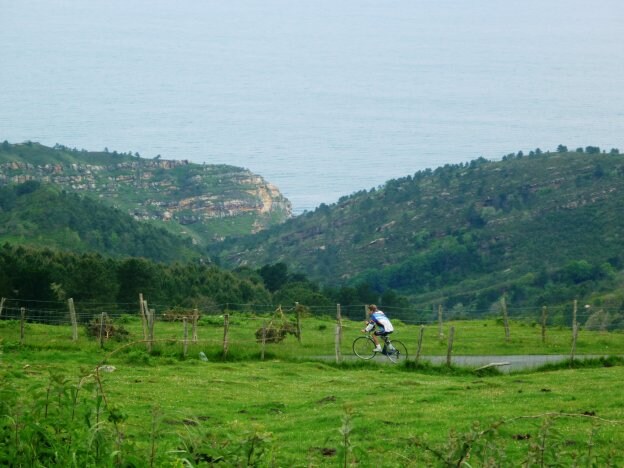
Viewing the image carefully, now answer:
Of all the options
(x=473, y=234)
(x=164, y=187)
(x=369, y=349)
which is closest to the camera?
(x=369, y=349)

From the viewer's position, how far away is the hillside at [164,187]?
165 m

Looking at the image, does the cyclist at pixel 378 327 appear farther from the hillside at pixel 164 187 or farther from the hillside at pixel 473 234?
the hillside at pixel 164 187

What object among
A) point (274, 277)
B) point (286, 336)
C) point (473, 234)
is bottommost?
point (286, 336)

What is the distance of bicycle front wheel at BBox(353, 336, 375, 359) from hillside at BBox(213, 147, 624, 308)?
182ft

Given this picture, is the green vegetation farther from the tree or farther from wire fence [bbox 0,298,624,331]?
the tree

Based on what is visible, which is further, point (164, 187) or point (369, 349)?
point (164, 187)

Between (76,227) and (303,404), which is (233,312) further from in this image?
(76,227)

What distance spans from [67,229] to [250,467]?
9877 cm

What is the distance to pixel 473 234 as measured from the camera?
388ft

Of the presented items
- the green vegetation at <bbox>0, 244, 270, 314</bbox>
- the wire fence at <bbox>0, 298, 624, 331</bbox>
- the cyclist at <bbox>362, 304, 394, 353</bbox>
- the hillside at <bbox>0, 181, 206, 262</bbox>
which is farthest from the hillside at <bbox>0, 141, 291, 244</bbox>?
the cyclist at <bbox>362, 304, 394, 353</bbox>

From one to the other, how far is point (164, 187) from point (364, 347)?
15740 cm

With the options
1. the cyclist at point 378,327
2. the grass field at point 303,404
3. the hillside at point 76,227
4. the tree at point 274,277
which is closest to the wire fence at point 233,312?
the grass field at point 303,404

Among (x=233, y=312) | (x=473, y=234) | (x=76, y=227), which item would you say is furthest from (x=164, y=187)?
(x=233, y=312)

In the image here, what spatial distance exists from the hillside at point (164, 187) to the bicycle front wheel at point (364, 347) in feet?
424
